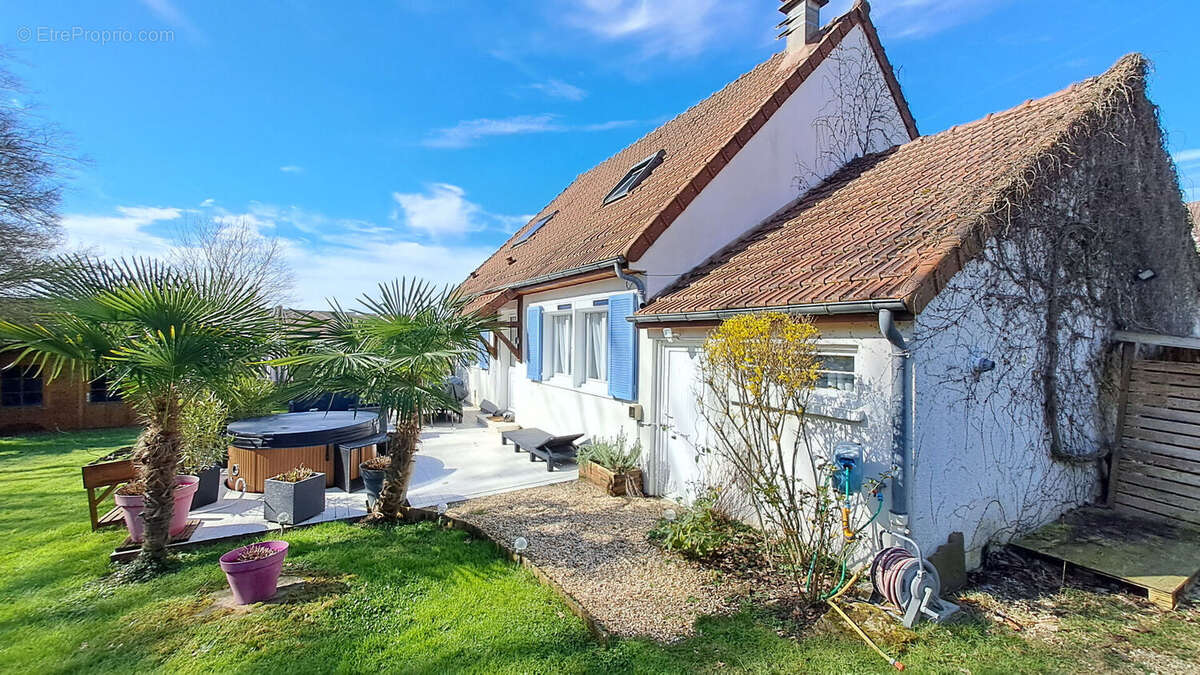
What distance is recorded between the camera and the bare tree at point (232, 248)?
3136 cm

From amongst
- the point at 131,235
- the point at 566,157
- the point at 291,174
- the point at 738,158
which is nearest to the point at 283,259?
the point at 131,235

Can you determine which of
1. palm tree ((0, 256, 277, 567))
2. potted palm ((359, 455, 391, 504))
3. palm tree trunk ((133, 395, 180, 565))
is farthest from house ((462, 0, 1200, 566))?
palm tree trunk ((133, 395, 180, 565))

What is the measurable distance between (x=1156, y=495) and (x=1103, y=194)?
4169mm

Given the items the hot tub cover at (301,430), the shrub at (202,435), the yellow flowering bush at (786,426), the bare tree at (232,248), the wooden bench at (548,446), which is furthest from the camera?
the bare tree at (232,248)

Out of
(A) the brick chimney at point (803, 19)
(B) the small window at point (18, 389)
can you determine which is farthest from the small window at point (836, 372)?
(B) the small window at point (18, 389)

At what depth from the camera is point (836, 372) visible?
5.66 meters

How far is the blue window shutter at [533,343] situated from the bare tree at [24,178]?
16.1 metres

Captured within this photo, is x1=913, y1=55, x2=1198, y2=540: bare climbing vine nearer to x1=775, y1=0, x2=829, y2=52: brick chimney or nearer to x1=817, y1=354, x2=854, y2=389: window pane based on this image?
x1=817, y1=354, x2=854, y2=389: window pane

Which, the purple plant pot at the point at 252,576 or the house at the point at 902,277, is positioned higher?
the house at the point at 902,277

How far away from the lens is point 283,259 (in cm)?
3522

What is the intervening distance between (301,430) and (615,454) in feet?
18.5

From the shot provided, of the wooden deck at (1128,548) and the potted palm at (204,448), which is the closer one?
the wooden deck at (1128,548)

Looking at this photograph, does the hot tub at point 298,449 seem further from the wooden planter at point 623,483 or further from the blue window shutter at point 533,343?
the wooden planter at point 623,483

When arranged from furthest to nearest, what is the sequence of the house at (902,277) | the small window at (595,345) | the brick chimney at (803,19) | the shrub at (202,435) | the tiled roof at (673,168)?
the brick chimney at (803,19) → the small window at (595,345) → the tiled roof at (673,168) → the shrub at (202,435) → the house at (902,277)
